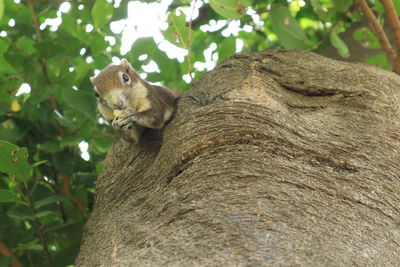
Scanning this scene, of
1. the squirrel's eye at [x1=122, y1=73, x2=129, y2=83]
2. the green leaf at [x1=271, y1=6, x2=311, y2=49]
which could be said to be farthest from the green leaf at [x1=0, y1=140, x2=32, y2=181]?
the green leaf at [x1=271, y1=6, x2=311, y2=49]

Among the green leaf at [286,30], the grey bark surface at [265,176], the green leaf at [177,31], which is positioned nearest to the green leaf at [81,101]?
the grey bark surface at [265,176]

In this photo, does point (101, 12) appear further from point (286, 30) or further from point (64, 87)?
point (286, 30)

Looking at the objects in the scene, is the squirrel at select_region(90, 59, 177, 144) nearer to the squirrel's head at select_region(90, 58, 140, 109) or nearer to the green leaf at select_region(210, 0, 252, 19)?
the squirrel's head at select_region(90, 58, 140, 109)

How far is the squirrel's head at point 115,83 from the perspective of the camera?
3.14 m

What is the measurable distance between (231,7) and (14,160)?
997 mm

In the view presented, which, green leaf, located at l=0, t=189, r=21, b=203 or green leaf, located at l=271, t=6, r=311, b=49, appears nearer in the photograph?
green leaf, located at l=0, t=189, r=21, b=203

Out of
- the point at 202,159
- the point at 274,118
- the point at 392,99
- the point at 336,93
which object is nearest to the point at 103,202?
the point at 202,159

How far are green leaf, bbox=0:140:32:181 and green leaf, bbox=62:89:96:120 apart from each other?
356mm

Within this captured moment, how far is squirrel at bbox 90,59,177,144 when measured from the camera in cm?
286

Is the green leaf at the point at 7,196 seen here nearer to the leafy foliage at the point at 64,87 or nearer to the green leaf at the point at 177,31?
the leafy foliage at the point at 64,87

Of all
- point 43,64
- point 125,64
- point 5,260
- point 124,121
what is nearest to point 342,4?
point 125,64

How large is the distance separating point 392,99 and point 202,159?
0.78 meters

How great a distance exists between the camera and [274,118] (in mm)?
2145

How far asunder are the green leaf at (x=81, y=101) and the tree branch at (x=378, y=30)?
3.98 ft
